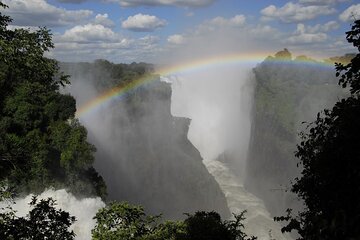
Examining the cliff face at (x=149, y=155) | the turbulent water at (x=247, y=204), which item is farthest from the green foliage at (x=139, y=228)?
the cliff face at (x=149, y=155)

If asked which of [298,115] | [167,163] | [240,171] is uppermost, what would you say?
[298,115]

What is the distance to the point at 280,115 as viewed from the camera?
109 meters

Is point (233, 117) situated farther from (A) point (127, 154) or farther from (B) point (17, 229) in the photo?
(B) point (17, 229)

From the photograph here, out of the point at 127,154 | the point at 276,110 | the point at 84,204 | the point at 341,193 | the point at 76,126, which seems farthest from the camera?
the point at 276,110

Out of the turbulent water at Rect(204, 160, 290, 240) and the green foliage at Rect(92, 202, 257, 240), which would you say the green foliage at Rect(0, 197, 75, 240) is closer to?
the green foliage at Rect(92, 202, 257, 240)

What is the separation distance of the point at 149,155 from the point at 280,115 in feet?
168

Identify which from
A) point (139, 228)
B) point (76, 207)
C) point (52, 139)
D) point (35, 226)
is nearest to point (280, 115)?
point (52, 139)

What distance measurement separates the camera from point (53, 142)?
37.3 m

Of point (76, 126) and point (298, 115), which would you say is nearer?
point (76, 126)

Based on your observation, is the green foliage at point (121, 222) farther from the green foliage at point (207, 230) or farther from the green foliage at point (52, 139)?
the green foliage at point (52, 139)

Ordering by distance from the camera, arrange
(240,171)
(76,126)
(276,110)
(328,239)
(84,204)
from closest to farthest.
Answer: (328,239) < (84,204) < (76,126) < (240,171) < (276,110)

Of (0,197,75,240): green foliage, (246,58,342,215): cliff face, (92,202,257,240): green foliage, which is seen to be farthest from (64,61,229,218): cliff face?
(0,197,75,240): green foliage

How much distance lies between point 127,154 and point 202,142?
44280mm

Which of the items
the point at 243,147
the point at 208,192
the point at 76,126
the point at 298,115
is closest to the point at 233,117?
the point at 243,147
